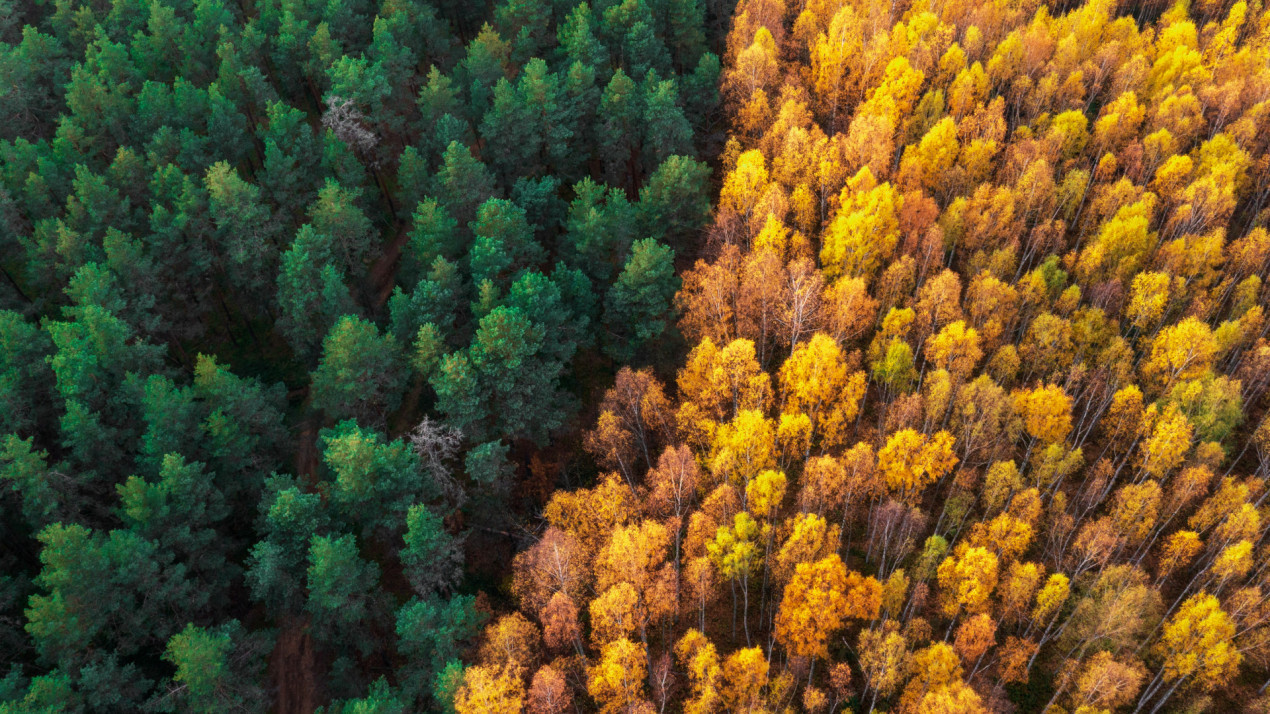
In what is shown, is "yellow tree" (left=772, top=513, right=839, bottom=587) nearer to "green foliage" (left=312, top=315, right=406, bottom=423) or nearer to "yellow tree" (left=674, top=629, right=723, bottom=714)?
"yellow tree" (left=674, top=629, right=723, bottom=714)

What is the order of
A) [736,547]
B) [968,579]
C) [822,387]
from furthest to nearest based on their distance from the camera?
[822,387]
[736,547]
[968,579]

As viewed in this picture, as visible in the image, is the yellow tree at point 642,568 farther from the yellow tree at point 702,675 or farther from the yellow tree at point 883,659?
the yellow tree at point 883,659

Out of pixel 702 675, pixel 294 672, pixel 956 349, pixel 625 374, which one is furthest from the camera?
pixel 956 349

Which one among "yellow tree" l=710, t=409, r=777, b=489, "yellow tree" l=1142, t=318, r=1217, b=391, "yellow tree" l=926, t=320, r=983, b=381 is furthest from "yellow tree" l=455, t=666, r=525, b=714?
"yellow tree" l=1142, t=318, r=1217, b=391

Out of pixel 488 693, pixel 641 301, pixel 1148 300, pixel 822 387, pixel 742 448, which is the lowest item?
pixel 488 693

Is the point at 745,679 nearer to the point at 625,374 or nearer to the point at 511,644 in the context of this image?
the point at 511,644

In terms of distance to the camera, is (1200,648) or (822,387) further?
(822,387)

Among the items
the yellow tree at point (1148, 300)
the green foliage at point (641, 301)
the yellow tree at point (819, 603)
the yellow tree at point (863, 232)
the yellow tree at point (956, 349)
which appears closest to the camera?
the yellow tree at point (819, 603)

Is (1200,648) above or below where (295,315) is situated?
below

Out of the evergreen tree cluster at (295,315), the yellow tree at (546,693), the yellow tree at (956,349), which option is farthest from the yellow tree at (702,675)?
the yellow tree at (956,349)

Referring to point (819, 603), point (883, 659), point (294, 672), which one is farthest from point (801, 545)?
point (294, 672)
